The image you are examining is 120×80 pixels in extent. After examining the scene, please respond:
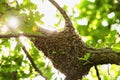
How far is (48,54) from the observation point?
163 inches

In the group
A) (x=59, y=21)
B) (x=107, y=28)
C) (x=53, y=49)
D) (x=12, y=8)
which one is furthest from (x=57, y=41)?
(x=107, y=28)

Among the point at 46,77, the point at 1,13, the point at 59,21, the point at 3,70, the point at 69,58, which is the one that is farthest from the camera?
the point at 59,21

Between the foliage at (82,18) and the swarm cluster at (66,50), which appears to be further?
the swarm cluster at (66,50)

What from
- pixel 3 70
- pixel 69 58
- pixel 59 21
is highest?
pixel 59 21

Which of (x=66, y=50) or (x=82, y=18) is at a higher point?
(x=66, y=50)

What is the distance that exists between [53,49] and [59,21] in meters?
0.66

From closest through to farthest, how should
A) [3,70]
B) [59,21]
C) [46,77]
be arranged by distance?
[3,70], [46,77], [59,21]

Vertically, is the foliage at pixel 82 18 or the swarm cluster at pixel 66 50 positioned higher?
the swarm cluster at pixel 66 50

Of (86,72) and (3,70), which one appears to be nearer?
(3,70)

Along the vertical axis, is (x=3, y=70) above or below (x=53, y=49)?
below

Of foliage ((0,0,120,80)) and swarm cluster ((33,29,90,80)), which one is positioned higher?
swarm cluster ((33,29,90,80))

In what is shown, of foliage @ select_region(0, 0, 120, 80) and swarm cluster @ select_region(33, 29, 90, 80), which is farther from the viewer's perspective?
swarm cluster @ select_region(33, 29, 90, 80)

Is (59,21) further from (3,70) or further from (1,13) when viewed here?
(1,13)

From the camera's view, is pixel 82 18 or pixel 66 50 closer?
pixel 82 18
